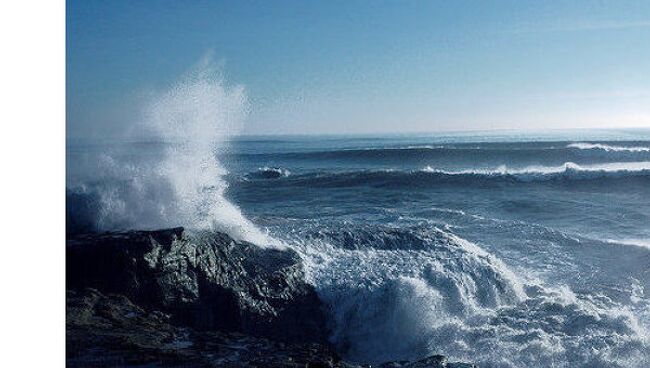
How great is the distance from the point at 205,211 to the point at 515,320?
3.86 meters

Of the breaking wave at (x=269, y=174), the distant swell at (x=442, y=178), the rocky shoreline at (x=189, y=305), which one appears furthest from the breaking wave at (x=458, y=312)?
the breaking wave at (x=269, y=174)

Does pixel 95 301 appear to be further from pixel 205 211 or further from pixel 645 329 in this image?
pixel 645 329

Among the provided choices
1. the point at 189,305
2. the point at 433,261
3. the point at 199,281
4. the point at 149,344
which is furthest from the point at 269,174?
the point at 149,344

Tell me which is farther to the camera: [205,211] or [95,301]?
[205,211]

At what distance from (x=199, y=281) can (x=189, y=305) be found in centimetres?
33

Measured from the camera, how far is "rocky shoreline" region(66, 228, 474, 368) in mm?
4055

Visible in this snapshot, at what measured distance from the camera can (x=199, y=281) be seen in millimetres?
5477

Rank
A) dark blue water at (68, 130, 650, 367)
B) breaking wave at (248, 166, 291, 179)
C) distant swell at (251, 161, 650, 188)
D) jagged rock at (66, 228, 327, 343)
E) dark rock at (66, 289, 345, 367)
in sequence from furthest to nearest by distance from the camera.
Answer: breaking wave at (248, 166, 291, 179) < distant swell at (251, 161, 650, 188) < dark blue water at (68, 130, 650, 367) < jagged rock at (66, 228, 327, 343) < dark rock at (66, 289, 345, 367)

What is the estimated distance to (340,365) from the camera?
4.16 meters

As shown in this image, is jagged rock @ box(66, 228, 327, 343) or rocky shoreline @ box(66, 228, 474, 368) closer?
rocky shoreline @ box(66, 228, 474, 368)

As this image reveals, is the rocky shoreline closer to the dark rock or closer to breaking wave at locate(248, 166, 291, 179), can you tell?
the dark rock
